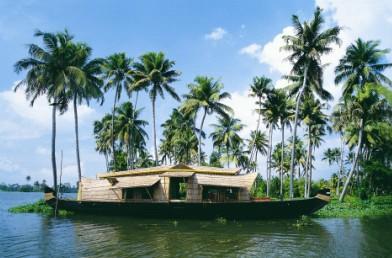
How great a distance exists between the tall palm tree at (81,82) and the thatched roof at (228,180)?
36.4ft

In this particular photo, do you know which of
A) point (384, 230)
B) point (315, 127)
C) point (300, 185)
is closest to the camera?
point (384, 230)

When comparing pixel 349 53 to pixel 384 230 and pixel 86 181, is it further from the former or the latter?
pixel 86 181

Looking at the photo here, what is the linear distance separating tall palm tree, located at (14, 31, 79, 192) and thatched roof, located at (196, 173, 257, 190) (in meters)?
12.3

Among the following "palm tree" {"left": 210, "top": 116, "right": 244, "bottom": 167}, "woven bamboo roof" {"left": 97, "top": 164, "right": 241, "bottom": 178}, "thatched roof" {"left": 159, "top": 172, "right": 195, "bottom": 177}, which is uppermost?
"palm tree" {"left": 210, "top": 116, "right": 244, "bottom": 167}

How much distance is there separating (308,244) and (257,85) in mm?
23383

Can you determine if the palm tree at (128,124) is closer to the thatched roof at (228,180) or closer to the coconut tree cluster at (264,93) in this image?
the coconut tree cluster at (264,93)

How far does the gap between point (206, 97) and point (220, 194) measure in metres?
14.2

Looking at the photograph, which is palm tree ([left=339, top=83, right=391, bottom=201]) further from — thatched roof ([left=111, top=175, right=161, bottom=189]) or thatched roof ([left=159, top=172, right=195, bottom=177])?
thatched roof ([left=111, top=175, right=161, bottom=189])

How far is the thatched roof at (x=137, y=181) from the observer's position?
20.9 m

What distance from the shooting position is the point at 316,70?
2902cm

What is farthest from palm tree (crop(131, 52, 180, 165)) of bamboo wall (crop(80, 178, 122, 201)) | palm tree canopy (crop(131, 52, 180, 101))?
bamboo wall (crop(80, 178, 122, 201))

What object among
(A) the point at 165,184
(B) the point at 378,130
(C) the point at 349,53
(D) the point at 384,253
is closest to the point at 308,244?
(D) the point at 384,253

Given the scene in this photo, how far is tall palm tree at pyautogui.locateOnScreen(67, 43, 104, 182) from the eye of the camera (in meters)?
27.3

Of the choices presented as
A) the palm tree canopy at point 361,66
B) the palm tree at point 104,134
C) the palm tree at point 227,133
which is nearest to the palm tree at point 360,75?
the palm tree canopy at point 361,66
